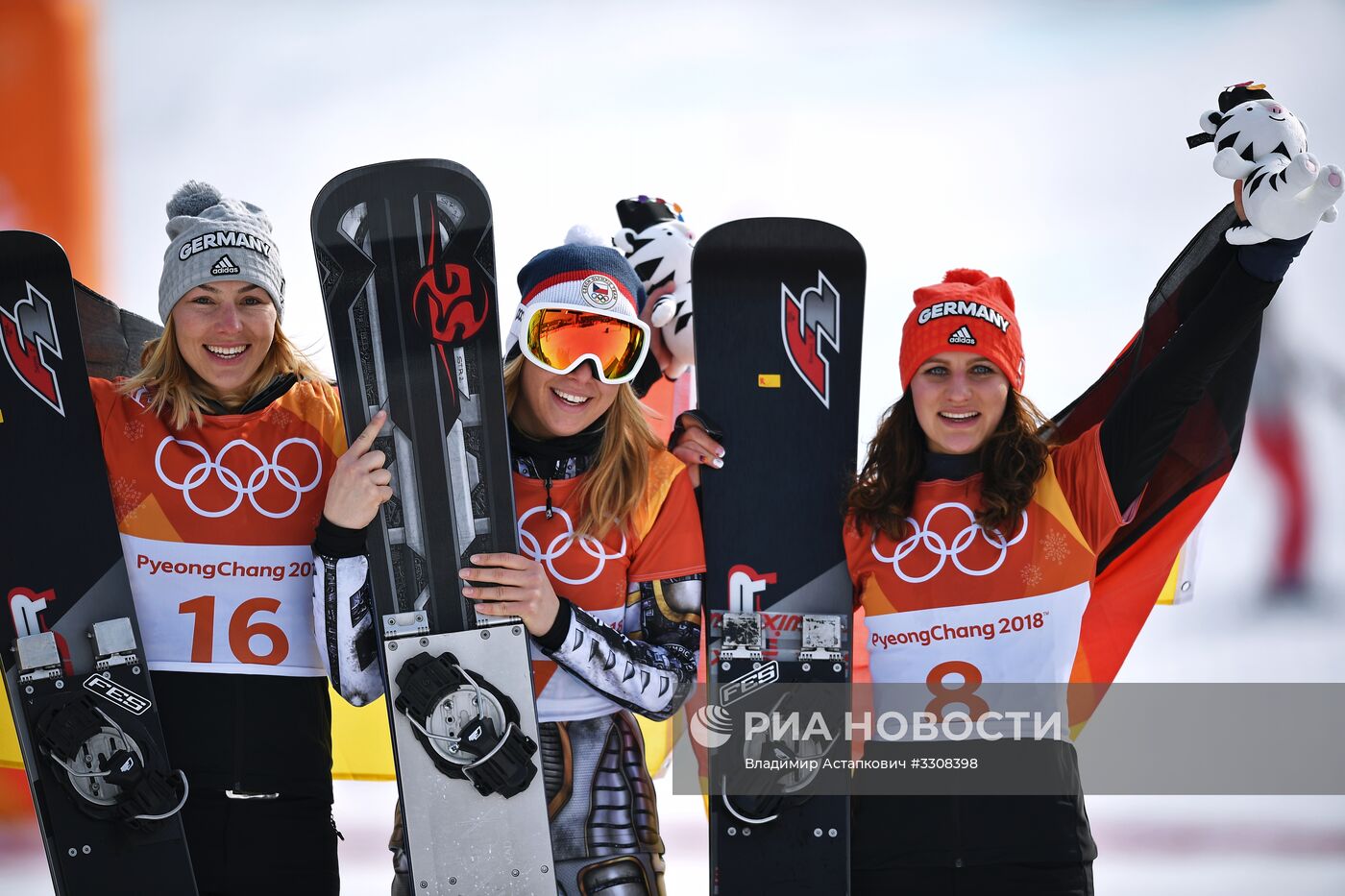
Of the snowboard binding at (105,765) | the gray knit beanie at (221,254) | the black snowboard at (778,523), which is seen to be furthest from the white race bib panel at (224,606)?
the black snowboard at (778,523)

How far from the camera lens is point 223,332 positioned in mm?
2029

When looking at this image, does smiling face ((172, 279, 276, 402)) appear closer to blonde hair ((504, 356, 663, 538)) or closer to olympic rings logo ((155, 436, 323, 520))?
olympic rings logo ((155, 436, 323, 520))

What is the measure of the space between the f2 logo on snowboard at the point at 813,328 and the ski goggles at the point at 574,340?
0.37 meters

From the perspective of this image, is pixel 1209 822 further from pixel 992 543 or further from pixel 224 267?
pixel 224 267

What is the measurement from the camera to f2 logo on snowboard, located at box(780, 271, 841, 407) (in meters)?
2.16

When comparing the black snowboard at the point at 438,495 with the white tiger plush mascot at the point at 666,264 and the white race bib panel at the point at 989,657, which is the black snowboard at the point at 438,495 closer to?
the white race bib panel at the point at 989,657

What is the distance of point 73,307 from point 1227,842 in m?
3.92

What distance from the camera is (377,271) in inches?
79.9

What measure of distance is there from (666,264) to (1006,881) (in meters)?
1.76

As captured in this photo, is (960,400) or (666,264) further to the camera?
(666,264)

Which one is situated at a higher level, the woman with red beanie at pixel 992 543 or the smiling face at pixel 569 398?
the smiling face at pixel 569 398

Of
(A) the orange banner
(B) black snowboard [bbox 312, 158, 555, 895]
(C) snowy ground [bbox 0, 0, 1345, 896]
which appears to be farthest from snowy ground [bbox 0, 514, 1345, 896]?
(A) the orange banner

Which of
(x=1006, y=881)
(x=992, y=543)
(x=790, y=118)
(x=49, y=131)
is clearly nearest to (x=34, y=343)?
(x=992, y=543)

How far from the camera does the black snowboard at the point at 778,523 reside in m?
2.01
